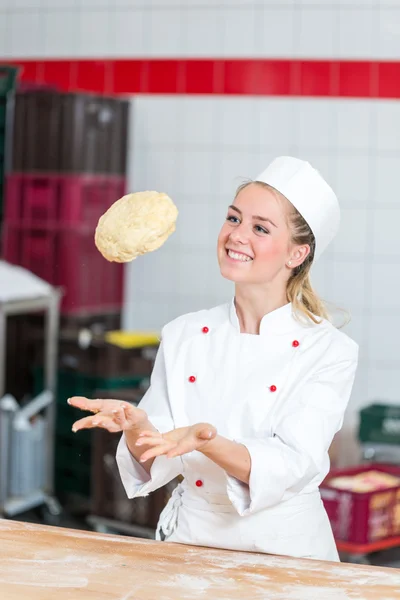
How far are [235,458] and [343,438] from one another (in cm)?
296

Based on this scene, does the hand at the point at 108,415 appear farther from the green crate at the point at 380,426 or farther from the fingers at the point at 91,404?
the green crate at the point at 380,426

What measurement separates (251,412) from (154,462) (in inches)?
8.1

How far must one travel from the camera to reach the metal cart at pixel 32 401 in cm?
407

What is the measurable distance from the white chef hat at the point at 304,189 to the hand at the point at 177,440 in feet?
1.70

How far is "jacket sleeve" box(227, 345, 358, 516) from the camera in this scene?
1.71 metres

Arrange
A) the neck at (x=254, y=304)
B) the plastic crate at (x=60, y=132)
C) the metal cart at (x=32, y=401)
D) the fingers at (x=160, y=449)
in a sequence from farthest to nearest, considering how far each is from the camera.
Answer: the plastic crate at (x=60, y=132)
the metal cart at (x=32, y=401)
the neck at (x=254, y=304)
the fingers at (x=160, y=449)

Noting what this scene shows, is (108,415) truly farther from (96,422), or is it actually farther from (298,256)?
(298,256)

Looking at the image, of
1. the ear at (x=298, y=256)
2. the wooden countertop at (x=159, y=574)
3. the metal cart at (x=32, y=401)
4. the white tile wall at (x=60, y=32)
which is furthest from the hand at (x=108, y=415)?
the white tile wall at (x=60, y=32)

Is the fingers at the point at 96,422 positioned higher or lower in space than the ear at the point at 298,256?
lower

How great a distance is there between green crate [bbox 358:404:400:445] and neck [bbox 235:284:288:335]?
231 cm

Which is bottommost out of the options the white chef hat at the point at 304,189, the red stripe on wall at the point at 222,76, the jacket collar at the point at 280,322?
the jacket collar at the point at 280,322

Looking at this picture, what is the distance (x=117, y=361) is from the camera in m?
4.25

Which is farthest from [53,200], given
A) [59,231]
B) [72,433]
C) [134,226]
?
[134,226]

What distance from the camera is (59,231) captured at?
4.41 metres
